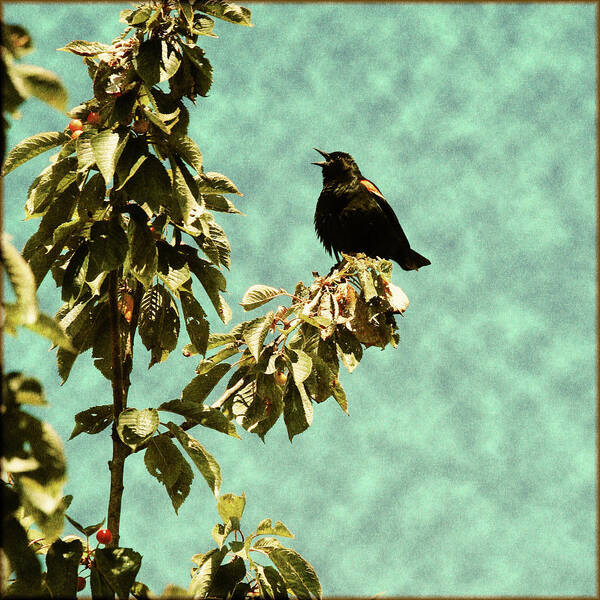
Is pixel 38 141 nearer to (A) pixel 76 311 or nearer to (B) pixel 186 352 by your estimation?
(A) pixel 76 311

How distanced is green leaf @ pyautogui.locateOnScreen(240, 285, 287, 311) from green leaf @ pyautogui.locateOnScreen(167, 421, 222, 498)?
3.01 ft

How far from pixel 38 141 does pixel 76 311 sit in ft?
2.13

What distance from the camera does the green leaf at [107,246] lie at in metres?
2.65

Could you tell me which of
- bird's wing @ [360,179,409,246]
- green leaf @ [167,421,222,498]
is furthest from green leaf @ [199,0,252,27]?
bird's wing @ [360,179,409,246]

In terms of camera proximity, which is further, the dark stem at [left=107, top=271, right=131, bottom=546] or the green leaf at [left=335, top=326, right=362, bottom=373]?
the green leaf at [left=335, top=326, right=362, bottom=373]

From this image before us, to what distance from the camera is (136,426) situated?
2529mm

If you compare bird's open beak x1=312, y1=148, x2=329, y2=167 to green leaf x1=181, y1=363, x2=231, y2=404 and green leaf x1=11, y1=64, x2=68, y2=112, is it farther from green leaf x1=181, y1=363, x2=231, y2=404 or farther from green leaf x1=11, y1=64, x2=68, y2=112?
green leaf x1=11, y1=64, x2=68, y2=112

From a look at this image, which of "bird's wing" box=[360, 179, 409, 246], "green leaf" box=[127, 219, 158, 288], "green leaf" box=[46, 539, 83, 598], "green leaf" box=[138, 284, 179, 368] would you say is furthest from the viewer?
"bird's wing" box=[360, 179, 409, 246]

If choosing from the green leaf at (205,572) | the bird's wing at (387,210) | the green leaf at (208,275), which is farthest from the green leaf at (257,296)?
the bird's wing at (387,210)

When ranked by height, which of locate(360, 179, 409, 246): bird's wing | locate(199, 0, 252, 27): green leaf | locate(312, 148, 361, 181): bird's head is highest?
locate(312, 148, 361, 181): bird's head

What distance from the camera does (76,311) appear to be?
9.82ft

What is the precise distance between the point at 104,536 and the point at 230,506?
0.44 meters

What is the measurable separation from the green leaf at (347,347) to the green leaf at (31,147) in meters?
1.42

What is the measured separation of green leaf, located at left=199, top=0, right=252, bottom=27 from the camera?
293cm
